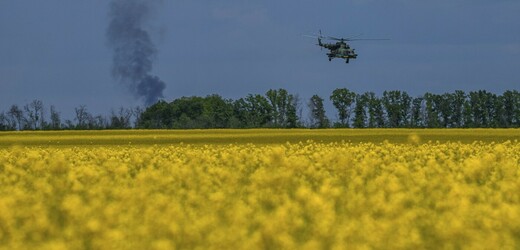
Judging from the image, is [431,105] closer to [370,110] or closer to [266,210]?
[370,110]

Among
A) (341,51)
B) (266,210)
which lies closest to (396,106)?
(341,51)

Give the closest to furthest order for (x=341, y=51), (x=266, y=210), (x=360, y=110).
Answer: (x=266, y=210) → (x=341, y=51) → (x=360, y=110)

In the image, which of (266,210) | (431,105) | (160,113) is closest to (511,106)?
(431,105)

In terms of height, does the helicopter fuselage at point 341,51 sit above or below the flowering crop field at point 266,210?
above

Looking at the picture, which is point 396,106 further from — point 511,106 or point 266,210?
point 266,210

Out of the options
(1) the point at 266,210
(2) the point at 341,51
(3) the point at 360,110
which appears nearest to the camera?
(1) the point at 266,210

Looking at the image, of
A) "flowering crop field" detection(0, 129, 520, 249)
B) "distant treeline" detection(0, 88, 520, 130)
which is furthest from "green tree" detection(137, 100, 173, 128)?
"flowering crop field" detection(0, 129, 520, 249)

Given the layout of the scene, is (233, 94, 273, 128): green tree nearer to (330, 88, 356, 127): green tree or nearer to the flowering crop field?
(330, 88, 356, 127): green tree

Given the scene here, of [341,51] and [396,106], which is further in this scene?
[396,106]

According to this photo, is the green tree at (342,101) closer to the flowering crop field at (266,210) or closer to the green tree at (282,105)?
the green tree at (282,105)

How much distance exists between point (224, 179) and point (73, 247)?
9340 millimetres

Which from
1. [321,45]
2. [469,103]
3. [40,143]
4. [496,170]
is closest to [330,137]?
[321,45]

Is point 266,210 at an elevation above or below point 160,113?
below

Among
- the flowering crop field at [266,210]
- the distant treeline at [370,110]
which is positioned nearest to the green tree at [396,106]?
the distant treeline at [370,110]
